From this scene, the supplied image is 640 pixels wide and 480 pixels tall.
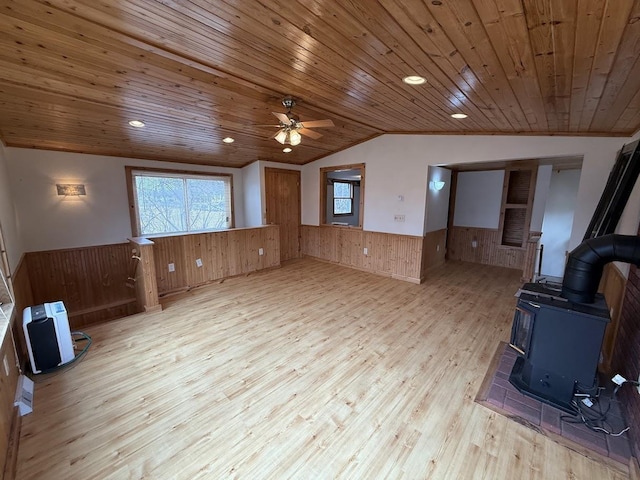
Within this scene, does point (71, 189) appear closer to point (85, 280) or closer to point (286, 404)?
point (85, 280)

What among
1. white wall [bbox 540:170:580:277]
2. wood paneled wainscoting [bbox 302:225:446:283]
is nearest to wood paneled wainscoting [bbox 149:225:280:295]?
wood paneled wainscoting [bbox 302:225:446:283]

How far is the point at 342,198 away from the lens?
28.5ft

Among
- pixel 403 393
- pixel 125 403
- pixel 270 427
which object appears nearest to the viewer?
pixel 270 427

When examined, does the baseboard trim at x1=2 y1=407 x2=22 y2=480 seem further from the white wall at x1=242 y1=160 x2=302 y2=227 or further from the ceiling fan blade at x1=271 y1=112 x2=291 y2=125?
the white wall at x1=242 y1=160 x2=302 y2=227

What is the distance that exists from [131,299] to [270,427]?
452 centimetres

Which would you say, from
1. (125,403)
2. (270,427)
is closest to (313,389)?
(270,427)

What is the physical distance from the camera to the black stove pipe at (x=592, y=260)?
6.08ft

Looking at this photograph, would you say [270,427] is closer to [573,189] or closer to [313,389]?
[313,389]

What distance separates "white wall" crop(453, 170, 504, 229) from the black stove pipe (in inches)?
Result: 183

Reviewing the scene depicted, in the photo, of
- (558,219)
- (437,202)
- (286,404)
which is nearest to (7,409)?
(286,404)

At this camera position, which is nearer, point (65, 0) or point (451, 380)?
point (65, 0)

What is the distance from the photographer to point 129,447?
1.76 meters

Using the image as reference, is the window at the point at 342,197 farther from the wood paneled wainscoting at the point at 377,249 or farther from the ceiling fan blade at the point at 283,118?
the ceiling fan blade at the point at 283,118

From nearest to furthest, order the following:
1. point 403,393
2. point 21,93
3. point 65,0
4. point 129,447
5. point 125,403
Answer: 1. point 65,0
2. point 129,447
3. point 125,403
4. point 403,393
5. point 21,93
